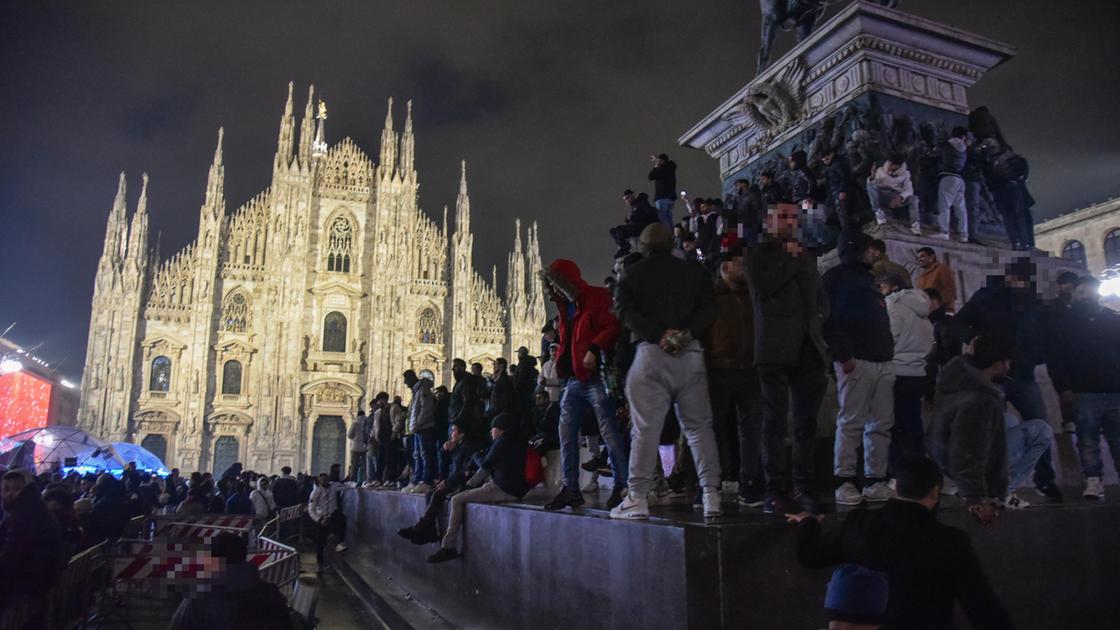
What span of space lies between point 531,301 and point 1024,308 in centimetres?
3265

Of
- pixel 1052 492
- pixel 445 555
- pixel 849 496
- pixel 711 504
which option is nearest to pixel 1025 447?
pixel 1052 492

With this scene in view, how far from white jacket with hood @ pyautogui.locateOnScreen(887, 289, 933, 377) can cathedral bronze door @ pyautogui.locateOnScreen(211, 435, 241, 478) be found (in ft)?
110

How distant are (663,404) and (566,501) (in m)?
1.22

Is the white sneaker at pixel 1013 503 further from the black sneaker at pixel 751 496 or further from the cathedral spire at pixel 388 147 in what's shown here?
the cathedral spire at pixel 388 147

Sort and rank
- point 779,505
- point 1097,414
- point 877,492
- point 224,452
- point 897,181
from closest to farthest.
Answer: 1. point 779,505
2. point 877,492
3. point 1097,414
4. point 897,181
5. point 224,452

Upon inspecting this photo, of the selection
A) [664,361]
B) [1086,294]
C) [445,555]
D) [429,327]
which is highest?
[429,327]

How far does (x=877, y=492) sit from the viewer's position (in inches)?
155

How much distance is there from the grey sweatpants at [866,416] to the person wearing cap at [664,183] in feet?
14.8

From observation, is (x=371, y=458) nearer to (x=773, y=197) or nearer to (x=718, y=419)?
(x=773, y=197)

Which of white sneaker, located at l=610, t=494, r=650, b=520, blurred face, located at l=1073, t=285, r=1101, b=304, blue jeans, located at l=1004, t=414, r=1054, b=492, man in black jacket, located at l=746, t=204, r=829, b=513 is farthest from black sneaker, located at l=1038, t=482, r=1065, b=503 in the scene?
white sneaker, located at l=610, t=494, r=650, b=520

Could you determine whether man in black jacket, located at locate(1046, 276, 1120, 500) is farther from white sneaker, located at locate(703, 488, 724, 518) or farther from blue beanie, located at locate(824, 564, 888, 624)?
blue beanie, located at locate(824, 564, 888, 624)

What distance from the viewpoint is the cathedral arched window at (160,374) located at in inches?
1280

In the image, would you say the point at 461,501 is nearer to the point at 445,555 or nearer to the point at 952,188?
the point at 445,555

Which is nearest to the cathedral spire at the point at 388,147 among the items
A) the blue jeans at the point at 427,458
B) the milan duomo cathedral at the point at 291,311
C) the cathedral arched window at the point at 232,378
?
the milan duomo cathedral at the point at 291,311
